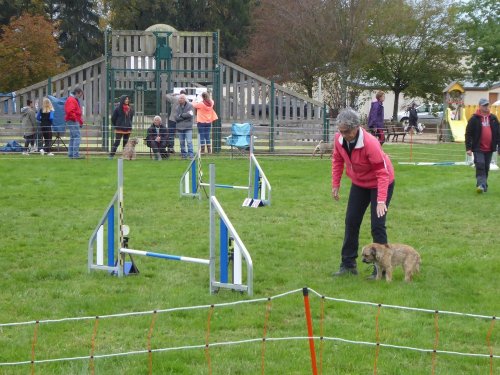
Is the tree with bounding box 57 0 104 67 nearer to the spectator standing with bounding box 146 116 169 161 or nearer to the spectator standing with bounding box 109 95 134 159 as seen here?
the spectator standing with bounding box 109 95 134 159

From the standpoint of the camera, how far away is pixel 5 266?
30.6ft

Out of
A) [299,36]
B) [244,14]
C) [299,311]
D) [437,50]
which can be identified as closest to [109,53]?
[299,311]

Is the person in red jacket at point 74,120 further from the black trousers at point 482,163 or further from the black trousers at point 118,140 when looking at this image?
the black trousers at point 482,163

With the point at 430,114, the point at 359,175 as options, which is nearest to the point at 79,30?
the point at 430,114

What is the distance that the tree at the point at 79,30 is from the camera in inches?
2227

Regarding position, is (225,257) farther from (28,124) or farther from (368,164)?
(28,124)

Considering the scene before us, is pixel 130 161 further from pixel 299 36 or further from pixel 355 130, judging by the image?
pixel 299 36

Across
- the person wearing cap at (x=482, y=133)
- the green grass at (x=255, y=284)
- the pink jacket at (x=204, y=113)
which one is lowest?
the green grass at (x=255, y=284)

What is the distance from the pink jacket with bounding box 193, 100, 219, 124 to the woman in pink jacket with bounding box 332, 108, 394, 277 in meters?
13.4

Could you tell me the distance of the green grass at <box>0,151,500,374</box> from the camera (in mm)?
6273

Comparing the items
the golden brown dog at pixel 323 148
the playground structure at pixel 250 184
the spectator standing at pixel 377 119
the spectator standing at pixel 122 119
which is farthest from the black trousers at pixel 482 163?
the spectator standing at pixel 122 119

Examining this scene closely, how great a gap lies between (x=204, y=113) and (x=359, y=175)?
13807 mm

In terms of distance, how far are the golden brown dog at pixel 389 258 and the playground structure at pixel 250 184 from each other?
4.90 metres

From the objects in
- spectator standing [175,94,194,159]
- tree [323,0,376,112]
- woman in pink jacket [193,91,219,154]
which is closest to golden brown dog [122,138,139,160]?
spectator standing [175,94,194,159]
